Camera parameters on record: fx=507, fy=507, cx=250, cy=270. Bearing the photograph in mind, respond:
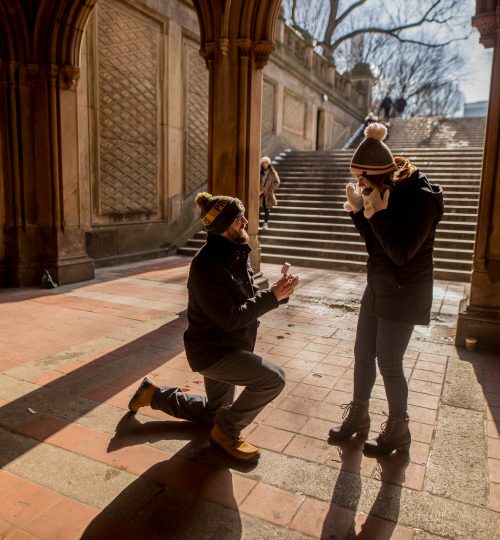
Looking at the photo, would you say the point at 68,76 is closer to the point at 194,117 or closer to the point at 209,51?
the point at 209,51

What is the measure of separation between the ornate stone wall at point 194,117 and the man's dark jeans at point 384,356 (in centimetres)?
964

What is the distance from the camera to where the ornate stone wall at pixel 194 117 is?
38.8 feet

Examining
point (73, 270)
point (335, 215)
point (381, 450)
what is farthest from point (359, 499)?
point (335, 215)

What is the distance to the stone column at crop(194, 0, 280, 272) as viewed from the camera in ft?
20.7

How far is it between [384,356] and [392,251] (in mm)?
603

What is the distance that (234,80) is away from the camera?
640cm

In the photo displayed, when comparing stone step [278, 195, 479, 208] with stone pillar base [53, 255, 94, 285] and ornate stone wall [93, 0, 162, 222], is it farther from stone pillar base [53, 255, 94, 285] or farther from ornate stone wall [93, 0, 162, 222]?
stone pillar base [53, 255, 94, 285]

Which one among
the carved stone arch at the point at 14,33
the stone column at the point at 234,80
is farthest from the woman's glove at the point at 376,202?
the carved stone arch at the point at 14,33

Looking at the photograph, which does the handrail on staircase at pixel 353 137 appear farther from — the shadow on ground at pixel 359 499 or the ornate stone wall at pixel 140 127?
the shadow on ground at pixel 359 499

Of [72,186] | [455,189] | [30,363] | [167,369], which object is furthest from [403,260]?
[455,189]

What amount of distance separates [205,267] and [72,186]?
6183 millimetres

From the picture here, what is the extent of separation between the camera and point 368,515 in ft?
7.84

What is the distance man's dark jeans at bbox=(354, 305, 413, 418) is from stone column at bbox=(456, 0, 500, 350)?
246 centimetres

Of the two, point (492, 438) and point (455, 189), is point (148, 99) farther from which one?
point (492, 438)
